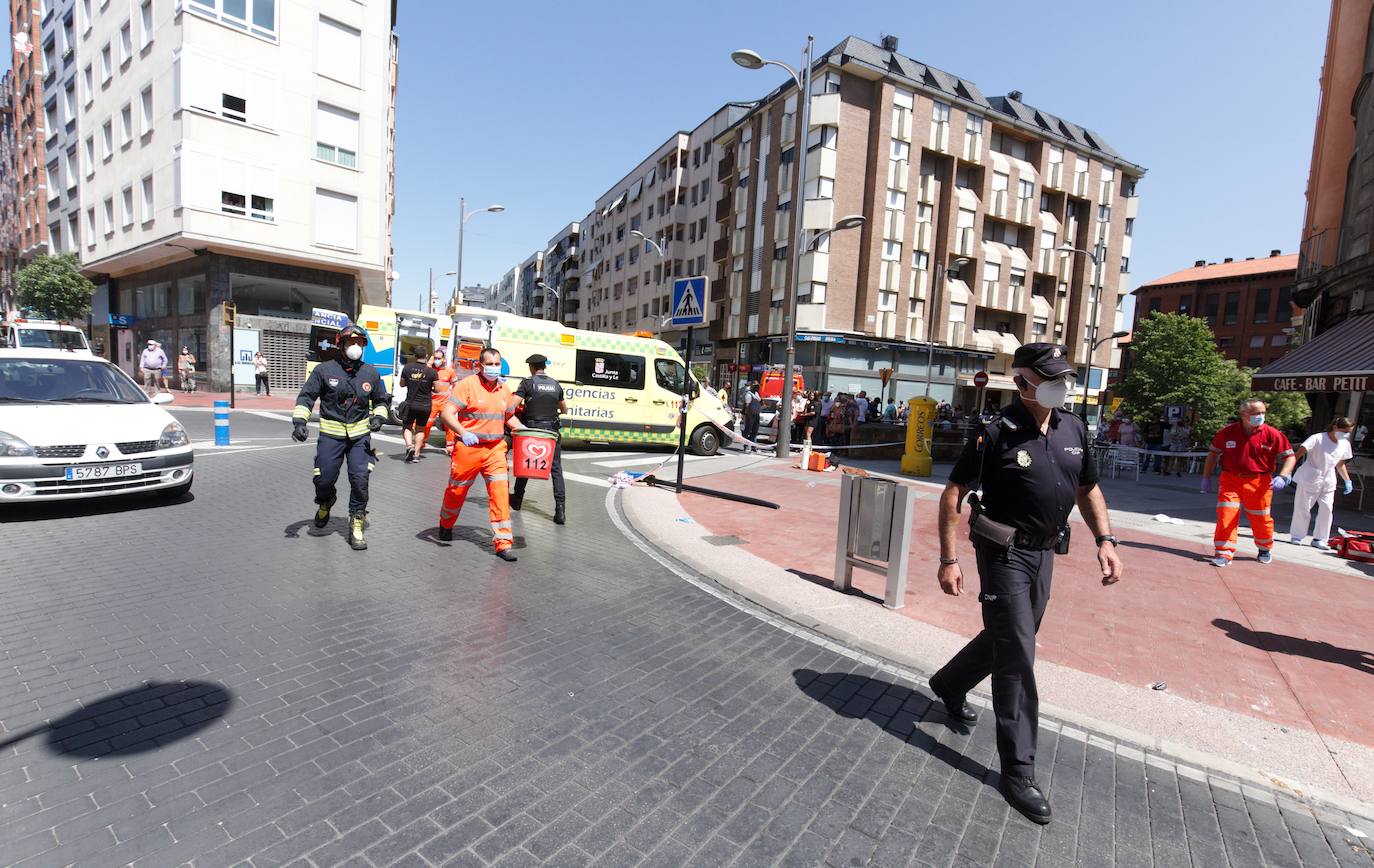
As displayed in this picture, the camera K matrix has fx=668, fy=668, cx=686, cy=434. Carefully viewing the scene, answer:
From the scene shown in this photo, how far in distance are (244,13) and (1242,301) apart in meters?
72.5

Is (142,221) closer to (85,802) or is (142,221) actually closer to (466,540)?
(466,540)

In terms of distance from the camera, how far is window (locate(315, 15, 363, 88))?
82.7ft

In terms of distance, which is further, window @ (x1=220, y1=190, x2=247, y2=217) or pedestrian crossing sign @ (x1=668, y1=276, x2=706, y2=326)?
window @ (x1=220, y1=190, x2=247, y2=217)

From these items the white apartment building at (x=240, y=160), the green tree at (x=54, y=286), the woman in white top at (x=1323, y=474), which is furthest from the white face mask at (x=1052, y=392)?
the green tree at (x=54, y=286)

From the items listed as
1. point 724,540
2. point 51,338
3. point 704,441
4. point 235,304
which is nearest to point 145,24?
point 235,304

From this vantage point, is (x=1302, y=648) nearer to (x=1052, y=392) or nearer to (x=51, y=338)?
(x=1052, y=392)

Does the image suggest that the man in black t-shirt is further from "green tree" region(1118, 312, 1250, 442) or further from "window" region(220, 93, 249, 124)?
"green tree" region(1118, 312, 1250, 442)

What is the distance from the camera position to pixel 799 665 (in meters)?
4.05

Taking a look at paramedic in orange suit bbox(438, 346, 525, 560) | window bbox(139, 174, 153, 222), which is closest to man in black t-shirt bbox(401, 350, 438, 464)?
paramedic in orange suit bbox(438, 346, 525, 560)

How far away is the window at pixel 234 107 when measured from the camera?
23.2 m

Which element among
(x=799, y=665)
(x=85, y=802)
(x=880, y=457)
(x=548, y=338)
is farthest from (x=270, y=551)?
(x=880, y=457)

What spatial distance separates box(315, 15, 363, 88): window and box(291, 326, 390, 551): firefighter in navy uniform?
2550cm

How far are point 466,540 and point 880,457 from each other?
1344 cm

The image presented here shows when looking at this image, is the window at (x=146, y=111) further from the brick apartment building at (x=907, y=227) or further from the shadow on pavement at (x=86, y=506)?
the brick apartment building at (x=907, y=227)
